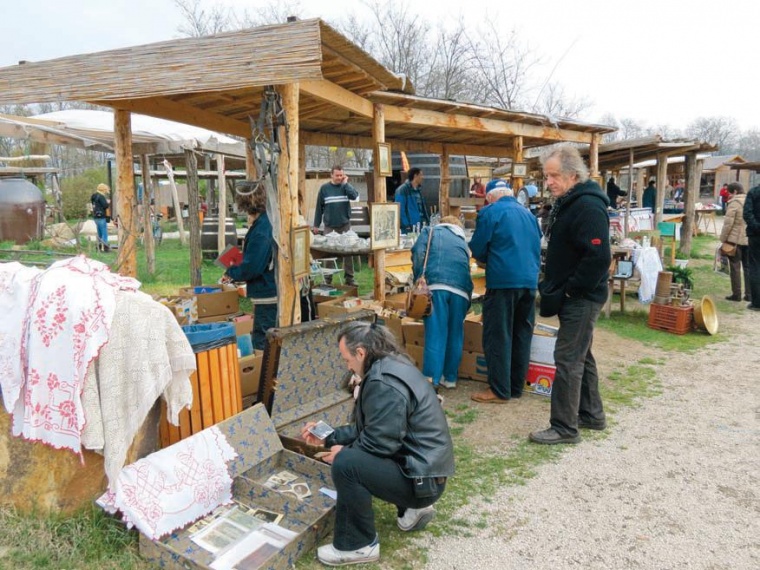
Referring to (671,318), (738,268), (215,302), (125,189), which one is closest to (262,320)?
(215,302)

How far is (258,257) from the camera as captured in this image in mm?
4523

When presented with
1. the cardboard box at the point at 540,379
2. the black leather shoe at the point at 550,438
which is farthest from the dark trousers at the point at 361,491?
the cardboard box at the point at 540,379

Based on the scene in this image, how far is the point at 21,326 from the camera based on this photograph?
286cm

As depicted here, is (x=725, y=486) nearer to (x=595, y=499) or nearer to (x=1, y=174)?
(x=595, y=499)

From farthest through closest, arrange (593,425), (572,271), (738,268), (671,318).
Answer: (738,268), (671,318), (593,425), (572,271)

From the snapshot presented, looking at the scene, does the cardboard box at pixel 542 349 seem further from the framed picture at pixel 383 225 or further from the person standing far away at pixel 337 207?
the person standing far away at pixel 337 207

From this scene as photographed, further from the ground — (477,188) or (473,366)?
(477,188)

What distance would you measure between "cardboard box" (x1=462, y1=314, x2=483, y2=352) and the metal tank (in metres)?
12.5

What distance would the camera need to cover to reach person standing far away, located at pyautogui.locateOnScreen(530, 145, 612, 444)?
12.5 ft

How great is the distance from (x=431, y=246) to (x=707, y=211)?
2299 cm

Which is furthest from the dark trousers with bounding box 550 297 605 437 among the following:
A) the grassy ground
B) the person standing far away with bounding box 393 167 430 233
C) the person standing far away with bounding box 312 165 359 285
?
the person standing far away with bounding box 393 167 430 233

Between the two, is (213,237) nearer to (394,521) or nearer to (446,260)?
(446,260)

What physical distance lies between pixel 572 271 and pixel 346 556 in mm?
2442

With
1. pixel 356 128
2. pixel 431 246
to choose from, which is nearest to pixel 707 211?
pixel 356 128
